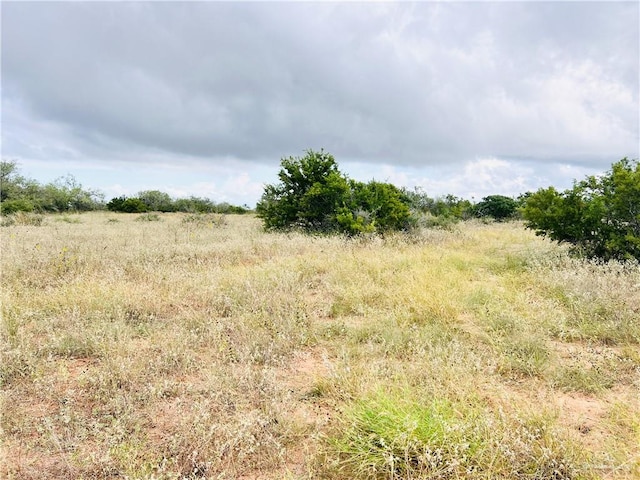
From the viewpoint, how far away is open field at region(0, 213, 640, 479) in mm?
2502

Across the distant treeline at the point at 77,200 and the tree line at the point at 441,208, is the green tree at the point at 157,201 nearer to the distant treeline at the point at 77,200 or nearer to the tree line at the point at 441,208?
the distant treeline at the point at 77,200

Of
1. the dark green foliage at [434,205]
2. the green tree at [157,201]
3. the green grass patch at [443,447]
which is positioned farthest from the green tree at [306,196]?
the green tree at [157,201]

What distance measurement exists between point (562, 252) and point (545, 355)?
6172mm

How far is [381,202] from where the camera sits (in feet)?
45.6

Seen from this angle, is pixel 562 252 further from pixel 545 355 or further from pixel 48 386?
pixel 48 386

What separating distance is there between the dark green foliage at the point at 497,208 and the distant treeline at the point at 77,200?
2190cm

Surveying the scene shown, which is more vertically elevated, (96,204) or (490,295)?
(96,204)

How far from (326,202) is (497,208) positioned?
54.8 feet

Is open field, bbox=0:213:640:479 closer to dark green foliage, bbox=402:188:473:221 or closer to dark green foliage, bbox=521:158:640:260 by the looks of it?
dark green foliage, bbox=521:158:640:260

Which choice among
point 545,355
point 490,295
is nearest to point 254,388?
point 545,355

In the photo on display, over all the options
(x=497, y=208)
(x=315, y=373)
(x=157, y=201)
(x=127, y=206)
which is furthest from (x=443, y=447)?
(x=157, y=201)

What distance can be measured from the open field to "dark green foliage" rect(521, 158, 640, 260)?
6.24 ft

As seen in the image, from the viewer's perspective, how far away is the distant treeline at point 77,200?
2844cm

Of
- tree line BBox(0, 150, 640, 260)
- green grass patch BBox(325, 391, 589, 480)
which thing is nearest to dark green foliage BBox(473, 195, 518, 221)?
tree line BBox(0, 150, 640, 260)
